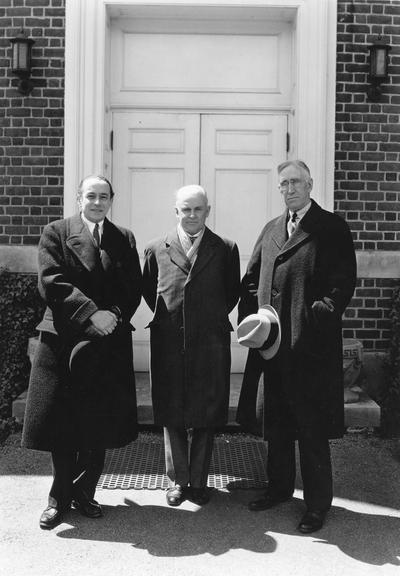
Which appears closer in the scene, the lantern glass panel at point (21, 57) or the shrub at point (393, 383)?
the shrub at point (393, 383)

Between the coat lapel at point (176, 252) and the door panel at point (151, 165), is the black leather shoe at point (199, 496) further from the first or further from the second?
the door panel at point (151, 165)

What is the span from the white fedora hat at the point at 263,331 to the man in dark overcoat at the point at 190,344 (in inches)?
10.5

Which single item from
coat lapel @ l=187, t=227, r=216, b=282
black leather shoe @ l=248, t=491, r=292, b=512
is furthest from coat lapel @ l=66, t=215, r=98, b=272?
black leather shoe @ l=248, t=491, r=292, b=512

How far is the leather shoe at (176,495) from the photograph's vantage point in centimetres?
400

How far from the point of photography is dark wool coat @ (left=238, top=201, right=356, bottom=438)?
3740 millimetres

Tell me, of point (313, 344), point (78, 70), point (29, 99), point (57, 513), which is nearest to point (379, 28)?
point (78, 70)

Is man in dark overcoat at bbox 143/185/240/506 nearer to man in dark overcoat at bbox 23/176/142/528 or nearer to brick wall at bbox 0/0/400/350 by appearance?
man in dark overcoat at bbox 23/176/142/528

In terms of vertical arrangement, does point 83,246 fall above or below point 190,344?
above

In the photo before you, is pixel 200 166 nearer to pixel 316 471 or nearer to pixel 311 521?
pixel 316 471

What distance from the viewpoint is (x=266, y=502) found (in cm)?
399

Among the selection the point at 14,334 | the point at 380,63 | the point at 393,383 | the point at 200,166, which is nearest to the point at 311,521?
the point at 393,383

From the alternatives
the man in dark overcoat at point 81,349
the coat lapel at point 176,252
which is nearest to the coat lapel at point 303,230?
the coat lapel at point 176,252

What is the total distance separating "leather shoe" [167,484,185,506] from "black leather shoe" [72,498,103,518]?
0.41 m

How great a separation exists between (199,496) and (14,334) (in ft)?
7.71
